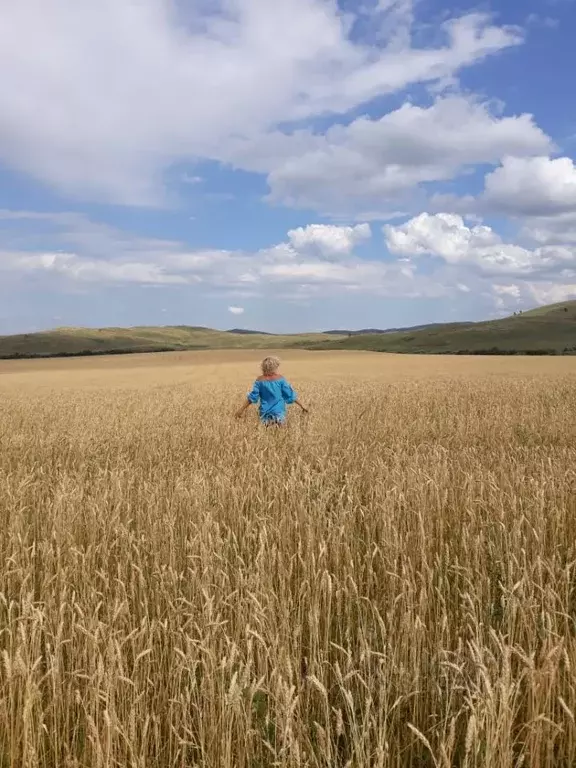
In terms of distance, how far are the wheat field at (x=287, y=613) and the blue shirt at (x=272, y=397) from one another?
1.50 meters

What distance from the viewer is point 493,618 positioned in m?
3.32

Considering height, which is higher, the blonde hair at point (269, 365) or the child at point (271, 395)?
the blonde hair at point (269, 365)

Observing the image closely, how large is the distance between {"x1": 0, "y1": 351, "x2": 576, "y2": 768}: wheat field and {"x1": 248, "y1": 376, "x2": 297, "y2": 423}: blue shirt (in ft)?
4.93

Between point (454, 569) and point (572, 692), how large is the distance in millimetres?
1453

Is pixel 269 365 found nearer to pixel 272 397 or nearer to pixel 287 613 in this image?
pixel 272 397

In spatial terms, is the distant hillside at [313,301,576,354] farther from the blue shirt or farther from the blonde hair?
the blonde hair

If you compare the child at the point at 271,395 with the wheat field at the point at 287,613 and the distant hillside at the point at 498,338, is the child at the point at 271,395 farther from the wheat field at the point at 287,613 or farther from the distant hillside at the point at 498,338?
the distant hillside at the point at 498,338

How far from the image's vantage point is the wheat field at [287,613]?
2252 millimetres

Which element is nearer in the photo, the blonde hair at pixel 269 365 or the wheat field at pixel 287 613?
the wheat field at pixel 287 613

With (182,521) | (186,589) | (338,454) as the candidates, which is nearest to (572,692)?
(186,589)

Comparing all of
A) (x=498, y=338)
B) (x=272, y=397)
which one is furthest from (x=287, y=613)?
(x=498, y=338)

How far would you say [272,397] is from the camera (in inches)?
406

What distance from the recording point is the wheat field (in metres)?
2.25

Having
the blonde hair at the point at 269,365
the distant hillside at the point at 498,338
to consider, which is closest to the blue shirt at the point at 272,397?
the blonde hair at the point at 269,365
